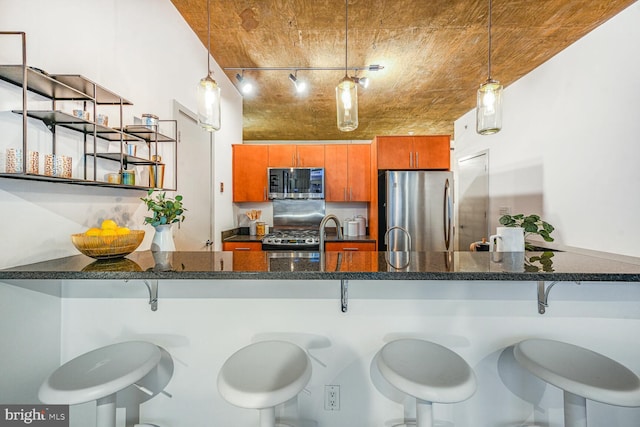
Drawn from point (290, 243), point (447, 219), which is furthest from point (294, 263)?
point (447, 219)

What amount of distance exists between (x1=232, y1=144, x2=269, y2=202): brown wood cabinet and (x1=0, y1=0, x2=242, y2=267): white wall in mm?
1444

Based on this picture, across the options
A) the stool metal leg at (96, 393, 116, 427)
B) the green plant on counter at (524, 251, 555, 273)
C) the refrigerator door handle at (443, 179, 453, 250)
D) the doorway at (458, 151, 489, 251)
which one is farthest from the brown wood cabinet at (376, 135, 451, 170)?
the stool metal leg at (96, 393, 116, 427)

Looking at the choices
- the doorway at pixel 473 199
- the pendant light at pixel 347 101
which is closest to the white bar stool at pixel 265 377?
the pendant light at pixel 347 101

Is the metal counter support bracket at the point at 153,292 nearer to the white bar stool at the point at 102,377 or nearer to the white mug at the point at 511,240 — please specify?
the white bar stool at the point at 102,377

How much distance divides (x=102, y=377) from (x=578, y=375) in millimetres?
1722

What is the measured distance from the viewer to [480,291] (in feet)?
4.62

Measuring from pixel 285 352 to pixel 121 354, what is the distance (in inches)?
27.0

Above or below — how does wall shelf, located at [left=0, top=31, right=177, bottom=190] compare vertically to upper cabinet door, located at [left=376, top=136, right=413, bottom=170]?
below

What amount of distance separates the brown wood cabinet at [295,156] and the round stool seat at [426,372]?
10.1ft

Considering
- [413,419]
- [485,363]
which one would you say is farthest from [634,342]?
[413,419]

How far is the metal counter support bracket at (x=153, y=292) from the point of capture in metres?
1.41

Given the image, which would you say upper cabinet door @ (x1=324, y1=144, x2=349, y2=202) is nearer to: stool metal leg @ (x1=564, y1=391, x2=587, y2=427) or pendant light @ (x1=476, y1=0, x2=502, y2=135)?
pendant light @ (x1=476, y1=0, x2=502, y2=135)

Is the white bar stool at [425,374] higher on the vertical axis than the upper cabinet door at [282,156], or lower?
lower

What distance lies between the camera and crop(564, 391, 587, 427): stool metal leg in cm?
107
